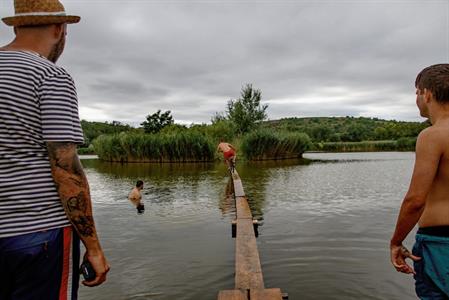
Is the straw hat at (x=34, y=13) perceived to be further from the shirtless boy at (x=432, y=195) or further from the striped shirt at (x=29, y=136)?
the shirtless boy at (x=432, y=195)

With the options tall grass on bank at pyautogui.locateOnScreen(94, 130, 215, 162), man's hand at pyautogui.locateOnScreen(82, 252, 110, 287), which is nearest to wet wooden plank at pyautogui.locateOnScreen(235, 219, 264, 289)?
man's hand at pyautogui.locateOnScreen(82, 252, 110, 287)

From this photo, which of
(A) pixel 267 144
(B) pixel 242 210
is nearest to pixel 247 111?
(A) pixel 267 144

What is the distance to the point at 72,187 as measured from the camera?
67.2 inches

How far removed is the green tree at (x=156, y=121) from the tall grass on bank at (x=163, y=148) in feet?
78.3

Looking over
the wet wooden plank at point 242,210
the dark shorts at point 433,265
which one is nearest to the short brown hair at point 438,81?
the dark shorts at point 433,265

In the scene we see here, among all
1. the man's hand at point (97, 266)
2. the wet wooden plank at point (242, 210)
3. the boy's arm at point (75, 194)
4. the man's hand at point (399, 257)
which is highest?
the boy's arm at point (75, 194)

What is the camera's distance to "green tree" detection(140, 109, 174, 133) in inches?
2266

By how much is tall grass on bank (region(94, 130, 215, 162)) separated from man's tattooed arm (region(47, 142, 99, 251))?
29013 millimetres

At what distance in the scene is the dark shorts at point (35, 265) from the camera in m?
1.60

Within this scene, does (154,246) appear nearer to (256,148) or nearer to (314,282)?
(314,282)

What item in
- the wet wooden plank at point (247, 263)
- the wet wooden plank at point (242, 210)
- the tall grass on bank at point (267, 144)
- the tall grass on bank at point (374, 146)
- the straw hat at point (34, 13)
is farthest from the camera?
the tall grass on bank at point (374, 146)

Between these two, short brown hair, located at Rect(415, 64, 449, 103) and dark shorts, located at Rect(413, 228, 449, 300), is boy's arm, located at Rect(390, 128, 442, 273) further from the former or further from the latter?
short brown hair, located at Rect(415, 64, 449, 103)

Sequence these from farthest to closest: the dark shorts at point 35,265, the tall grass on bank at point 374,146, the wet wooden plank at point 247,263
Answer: the tall grass on bank at point 374,146, the wet wooden plank at point 247,263, the dark shorts at point 35,265

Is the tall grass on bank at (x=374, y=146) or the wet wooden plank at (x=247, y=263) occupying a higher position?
the tall grass on bank at (x=374, y=146)
